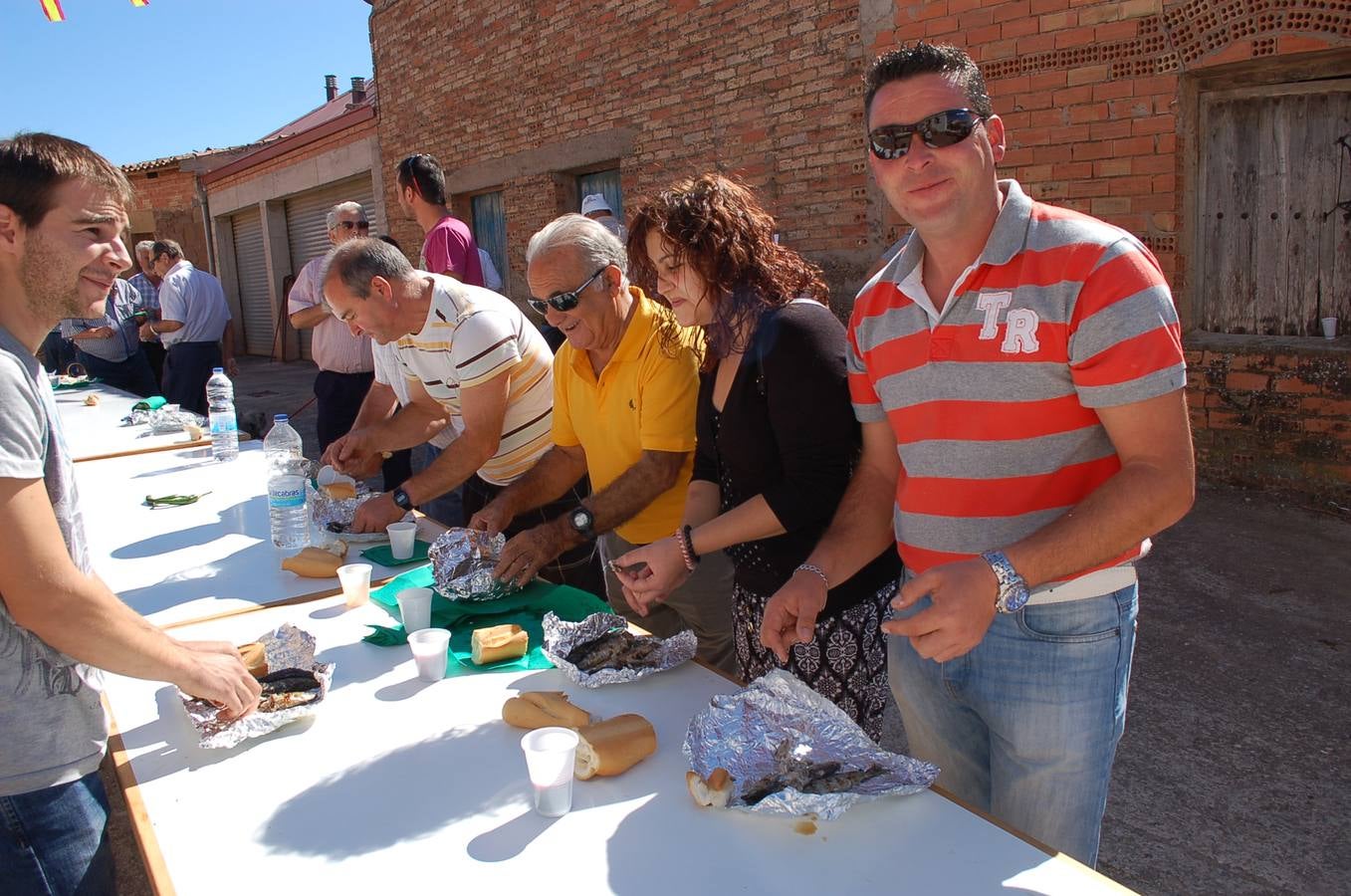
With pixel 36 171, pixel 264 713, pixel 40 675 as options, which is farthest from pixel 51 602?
pixel 36 171

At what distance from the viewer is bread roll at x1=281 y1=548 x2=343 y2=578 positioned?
8.57 ft

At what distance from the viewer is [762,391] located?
1.98m

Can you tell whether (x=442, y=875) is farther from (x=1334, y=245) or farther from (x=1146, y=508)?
(x=1334, y=245)

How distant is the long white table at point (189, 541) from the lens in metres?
2.52

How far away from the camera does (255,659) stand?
187 centimetres

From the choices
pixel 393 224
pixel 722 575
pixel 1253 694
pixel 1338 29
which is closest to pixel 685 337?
pixel 722 575

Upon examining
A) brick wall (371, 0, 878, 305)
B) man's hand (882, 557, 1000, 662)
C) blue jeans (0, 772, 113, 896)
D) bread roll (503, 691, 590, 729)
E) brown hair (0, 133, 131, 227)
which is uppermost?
brick wall (371, 0, 878, 305)

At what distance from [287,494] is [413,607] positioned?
918mm

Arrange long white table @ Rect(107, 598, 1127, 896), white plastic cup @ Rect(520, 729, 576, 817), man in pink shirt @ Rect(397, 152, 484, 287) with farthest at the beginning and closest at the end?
man in pink shirt @ Rect(397, 152, 484, 287), white plastic cup @ Rect(520, 729, 576, 817), long white table @ Rect(107, 598, 1127, 896)

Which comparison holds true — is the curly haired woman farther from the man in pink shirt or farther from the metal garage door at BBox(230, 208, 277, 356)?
the metal garage door at BBox(230, 208, 277, 356)

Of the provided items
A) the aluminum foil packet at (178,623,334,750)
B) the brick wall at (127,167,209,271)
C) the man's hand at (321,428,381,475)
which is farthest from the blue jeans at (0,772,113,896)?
the brick wall at (127,167,209,271)

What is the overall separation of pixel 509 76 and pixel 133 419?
18.9 feet

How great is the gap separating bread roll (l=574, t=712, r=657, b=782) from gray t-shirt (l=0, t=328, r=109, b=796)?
86cm

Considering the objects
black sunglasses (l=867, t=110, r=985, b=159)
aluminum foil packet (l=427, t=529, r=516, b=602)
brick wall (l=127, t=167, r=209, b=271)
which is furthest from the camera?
brick wall (l=127, t=167, r=209, b=271)
